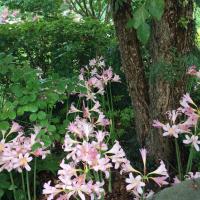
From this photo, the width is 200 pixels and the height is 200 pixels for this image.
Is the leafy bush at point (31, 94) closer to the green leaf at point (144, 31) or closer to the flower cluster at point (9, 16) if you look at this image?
the green leaf at point (144, 31)

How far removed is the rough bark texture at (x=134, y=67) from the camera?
3.71 meters

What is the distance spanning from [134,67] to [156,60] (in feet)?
1.00

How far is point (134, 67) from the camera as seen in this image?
3805 mm

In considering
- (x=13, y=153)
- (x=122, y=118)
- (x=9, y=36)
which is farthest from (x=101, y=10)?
(x=13, y=153)

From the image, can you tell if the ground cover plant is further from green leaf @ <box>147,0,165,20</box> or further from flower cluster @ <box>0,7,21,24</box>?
flower cluster @ <box>0,7,21,24</box>

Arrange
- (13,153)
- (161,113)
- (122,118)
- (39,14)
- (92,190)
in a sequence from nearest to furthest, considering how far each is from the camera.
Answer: (92,190) < (13,153) < (161,113) < (122,118) < (39,14)

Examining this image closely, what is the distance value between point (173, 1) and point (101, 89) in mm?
1117

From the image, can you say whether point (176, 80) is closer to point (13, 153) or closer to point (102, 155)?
point (102, 155)

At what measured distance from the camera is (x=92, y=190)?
107 inches

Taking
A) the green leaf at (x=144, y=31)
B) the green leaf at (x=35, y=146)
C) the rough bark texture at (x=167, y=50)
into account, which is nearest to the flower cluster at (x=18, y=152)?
the green leaf at (x=35, y=146)

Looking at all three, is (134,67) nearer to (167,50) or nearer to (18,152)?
(167,50)

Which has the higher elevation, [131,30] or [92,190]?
[131,30]

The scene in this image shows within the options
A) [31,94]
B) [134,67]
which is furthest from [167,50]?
[31,94]

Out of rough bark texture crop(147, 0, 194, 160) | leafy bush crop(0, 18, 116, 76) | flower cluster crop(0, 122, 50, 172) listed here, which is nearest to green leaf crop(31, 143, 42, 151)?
flower cluster crop(0, 122, 50, 172)
